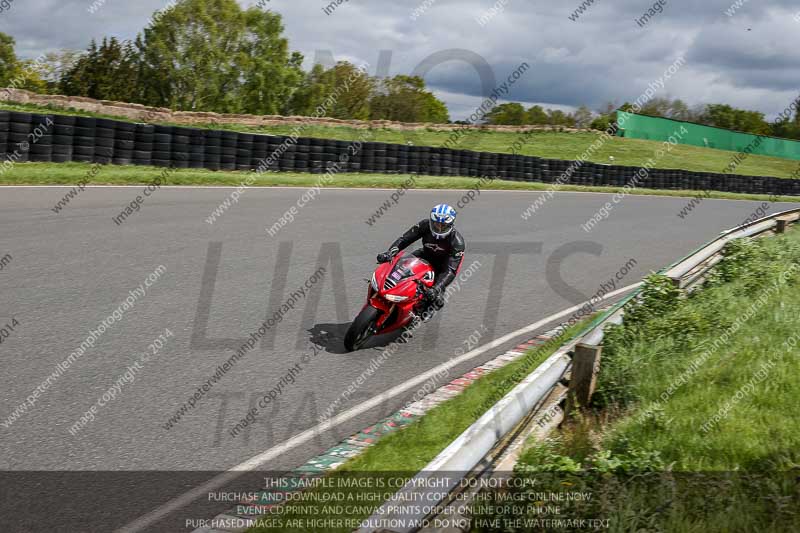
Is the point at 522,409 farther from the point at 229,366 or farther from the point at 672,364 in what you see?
the point at 229,366

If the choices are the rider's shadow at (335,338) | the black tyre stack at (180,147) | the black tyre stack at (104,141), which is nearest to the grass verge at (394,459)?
the rider's shadow at (335,338)

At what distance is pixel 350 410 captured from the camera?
640cm

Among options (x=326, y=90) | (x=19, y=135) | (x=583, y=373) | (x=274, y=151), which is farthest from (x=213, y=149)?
(x=326, y=90)

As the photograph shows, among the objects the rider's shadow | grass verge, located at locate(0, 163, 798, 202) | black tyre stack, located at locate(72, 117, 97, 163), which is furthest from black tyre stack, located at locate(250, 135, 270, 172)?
the rider's shadow

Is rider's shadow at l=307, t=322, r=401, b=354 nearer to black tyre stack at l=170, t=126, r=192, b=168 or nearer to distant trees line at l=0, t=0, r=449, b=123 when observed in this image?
black tyre stack at l=170, t=126, r=192, b=168

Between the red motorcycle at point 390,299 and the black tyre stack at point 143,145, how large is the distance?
43.1 ft

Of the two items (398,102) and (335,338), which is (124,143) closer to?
(335,338)

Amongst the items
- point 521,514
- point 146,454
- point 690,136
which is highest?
point 690,136

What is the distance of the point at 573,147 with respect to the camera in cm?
4903

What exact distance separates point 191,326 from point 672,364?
4.99m

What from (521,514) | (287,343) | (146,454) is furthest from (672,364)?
(146,454)

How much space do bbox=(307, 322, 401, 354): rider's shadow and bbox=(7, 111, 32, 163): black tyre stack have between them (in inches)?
486

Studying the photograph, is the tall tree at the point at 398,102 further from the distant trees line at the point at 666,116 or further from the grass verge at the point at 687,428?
the grass verge at the point at 687,428

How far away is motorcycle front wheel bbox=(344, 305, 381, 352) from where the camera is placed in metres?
7.86
